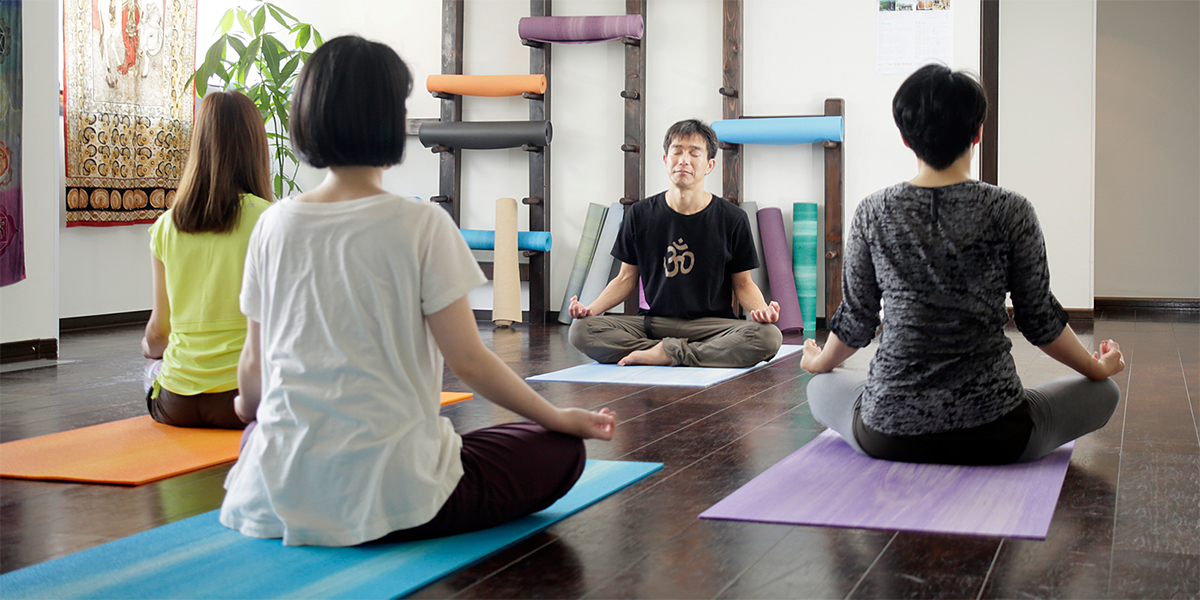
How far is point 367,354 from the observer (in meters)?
1.50

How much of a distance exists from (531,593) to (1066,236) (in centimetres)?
585

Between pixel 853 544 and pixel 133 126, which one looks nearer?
pixel 853 544

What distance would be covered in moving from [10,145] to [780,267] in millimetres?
3653

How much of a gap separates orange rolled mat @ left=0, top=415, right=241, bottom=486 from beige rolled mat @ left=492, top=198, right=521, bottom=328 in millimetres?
3230

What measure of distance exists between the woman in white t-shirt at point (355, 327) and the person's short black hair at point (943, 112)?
1006 mm

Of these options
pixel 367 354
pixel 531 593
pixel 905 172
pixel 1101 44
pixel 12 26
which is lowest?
pixel 531 593

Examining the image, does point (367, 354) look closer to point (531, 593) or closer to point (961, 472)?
point (531, 593)

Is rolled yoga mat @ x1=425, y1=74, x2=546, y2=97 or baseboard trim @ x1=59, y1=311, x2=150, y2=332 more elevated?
rolled yoga mat @ x1=425, y1=74, x2=546, y2=97

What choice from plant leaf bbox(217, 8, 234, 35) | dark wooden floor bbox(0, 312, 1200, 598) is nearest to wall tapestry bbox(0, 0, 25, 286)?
dark wooden floor bbox(0, 312, 1200, 598)

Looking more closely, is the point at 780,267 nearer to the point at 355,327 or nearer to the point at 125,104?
the point at 125,104

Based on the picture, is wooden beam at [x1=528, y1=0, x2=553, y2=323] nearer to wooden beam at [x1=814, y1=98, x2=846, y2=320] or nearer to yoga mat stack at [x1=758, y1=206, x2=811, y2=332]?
yoga mat stack at [x1=758, y1=206, x2=811, y2=332]

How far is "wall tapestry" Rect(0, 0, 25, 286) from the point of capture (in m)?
4.17

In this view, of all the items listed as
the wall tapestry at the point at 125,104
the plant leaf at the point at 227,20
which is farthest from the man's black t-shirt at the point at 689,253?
the wall tapestry at the point at 125,104

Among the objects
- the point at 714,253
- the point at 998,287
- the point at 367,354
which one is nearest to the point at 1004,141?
the point at 714,253
